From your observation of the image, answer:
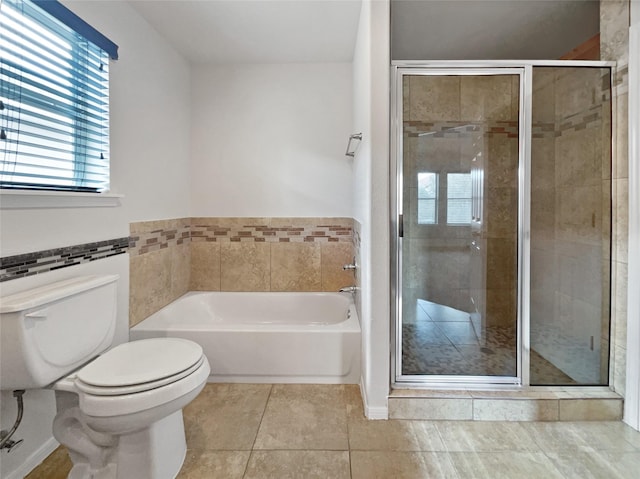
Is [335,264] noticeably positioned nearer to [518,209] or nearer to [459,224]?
[459,224]

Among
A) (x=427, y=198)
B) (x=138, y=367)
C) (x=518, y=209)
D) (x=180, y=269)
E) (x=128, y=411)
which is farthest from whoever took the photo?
(x=180, y=269)

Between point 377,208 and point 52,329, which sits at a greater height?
point 377,208

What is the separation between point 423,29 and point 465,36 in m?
0.33

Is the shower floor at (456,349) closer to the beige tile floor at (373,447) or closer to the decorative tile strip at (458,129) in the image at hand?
the beige tile floor at (373,447)

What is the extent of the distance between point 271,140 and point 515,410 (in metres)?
2.51

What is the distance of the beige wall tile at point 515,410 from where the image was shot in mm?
1778

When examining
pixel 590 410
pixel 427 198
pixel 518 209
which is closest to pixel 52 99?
pixel 427 198

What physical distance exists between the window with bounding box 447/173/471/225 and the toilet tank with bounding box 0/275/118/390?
1976 millimetres

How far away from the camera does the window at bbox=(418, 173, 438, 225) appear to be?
2131mm

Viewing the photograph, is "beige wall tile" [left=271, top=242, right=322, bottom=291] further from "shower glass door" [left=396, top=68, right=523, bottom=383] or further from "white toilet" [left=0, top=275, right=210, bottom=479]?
"white toilet" [left=0, top=275, right=210, bottom=479]

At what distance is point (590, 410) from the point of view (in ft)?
5.83

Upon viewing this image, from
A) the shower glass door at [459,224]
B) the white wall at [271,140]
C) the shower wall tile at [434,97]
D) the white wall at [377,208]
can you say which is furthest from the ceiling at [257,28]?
the shower glass door at [459,224]

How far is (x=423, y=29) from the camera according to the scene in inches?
91.4

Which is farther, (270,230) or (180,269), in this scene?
(270,230)
